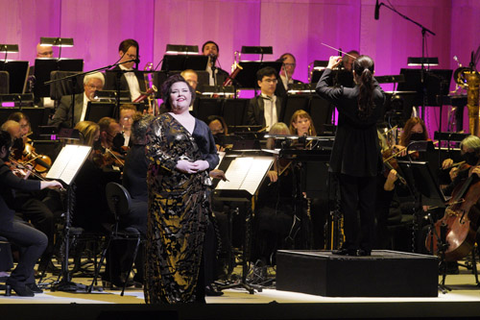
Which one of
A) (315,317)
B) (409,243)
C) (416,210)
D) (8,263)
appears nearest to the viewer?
(315,317)

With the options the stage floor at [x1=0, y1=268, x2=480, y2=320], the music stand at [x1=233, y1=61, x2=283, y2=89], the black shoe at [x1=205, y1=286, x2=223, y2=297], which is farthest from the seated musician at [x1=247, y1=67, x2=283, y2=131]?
the stage floor at [x1=0, y1=268, x2=480, y2=320]

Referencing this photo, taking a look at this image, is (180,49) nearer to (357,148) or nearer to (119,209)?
(119,209)

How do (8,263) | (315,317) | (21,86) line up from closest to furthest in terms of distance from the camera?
(315,317)
(8,263)
(21,86)

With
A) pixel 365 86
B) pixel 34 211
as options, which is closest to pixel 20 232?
pixel 34 211

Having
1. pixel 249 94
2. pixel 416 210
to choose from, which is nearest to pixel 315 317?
pixel 416 210

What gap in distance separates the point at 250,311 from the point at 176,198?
2744 mm

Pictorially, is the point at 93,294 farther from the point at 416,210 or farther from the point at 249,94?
the point at 249,94

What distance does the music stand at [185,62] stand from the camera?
945 centimetres

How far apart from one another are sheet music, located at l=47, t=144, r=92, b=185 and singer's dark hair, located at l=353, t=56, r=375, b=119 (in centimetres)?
186

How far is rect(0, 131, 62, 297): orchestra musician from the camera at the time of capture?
5.61 m

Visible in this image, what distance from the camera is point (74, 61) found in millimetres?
9273

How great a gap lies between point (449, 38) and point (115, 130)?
25.9 feet

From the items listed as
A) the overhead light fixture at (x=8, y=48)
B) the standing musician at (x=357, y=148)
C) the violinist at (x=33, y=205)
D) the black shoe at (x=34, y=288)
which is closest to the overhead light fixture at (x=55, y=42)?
the overhead light fixture at (x=8, y=48)

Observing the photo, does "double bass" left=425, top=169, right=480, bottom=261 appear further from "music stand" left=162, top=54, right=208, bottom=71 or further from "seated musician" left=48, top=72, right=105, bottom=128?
"music stand" left=162, top=54, right=208, bottom=71
